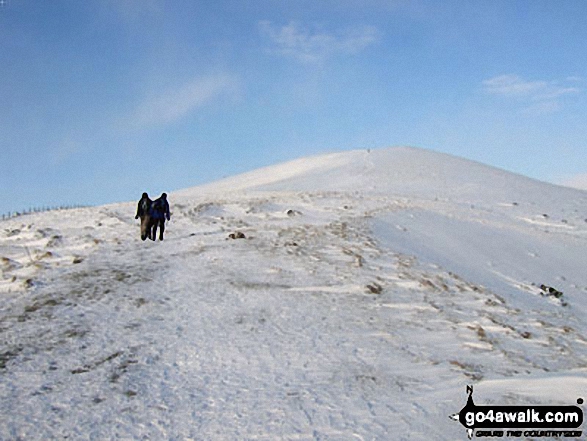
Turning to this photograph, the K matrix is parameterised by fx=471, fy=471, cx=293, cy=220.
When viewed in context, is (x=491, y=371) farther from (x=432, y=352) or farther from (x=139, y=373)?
(x=139, y=373)

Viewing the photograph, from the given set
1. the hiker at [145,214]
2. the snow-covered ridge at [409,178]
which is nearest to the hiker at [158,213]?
the hiker at [145,214]

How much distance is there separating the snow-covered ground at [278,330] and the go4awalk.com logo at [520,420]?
20 cm

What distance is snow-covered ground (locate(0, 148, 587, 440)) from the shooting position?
17.8 ft

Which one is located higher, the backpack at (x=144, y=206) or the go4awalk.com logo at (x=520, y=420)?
the backpack at (x=144, y=206)

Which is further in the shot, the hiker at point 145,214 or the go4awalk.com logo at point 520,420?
the hiker at point 145,214

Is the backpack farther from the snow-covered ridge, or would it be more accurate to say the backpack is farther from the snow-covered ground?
the snow-covered ridge

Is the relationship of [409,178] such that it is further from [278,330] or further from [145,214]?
[278,330]

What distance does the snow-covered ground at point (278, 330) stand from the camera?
544cm

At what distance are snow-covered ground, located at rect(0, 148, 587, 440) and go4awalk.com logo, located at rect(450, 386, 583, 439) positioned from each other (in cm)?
20

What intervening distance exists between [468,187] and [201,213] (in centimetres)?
2364

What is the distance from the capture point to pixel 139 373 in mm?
6520

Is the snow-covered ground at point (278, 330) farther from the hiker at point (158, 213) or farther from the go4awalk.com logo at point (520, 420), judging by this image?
the hiker at point (158, 213)

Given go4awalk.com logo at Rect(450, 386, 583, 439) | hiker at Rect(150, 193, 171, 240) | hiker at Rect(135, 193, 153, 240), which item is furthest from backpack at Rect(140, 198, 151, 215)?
go4awalk.com logo at Rect(450, 386, 583, 439)

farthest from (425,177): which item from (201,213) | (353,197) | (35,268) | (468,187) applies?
(35,268)
